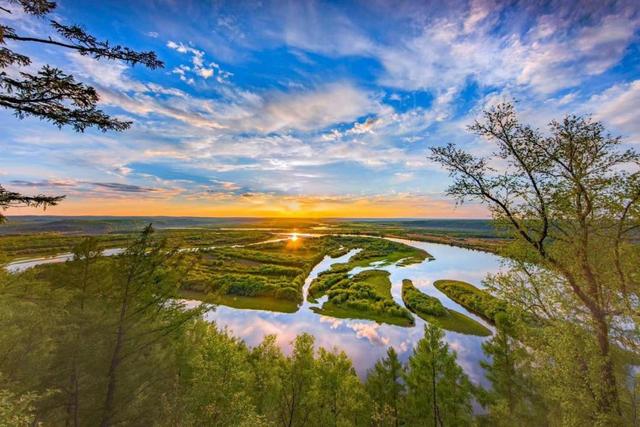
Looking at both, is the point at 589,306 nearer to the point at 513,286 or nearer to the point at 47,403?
the point at 513,286

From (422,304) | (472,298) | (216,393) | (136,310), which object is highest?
(136,310)

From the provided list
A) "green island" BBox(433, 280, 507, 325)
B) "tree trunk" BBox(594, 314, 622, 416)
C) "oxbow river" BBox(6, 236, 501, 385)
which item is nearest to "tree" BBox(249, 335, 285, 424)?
"oxbow river" BBox(6, 236, 501, 385)

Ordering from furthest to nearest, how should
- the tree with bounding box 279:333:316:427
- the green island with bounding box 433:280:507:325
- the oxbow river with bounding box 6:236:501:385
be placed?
the green island with bounding box 433:280:507:325 < the oxbow river with bounding box 6:236:501:385 < the tree with bounding box 279:333:316:427

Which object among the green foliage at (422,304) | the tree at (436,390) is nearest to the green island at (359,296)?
the green foliage at (422,304)

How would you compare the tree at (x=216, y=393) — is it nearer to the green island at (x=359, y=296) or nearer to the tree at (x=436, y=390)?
the tree at (x=436, y=390)

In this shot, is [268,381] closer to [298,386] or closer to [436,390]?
[298,386]

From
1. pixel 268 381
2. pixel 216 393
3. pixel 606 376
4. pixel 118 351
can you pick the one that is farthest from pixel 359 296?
pixel 118 351

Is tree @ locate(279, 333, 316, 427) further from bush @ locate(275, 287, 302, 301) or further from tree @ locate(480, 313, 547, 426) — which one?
bush @ locate(275, 287, 302, 301)
